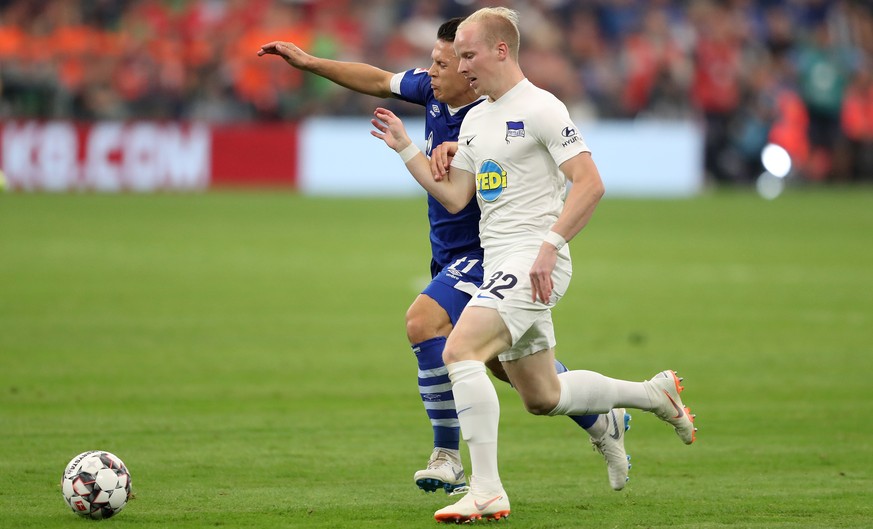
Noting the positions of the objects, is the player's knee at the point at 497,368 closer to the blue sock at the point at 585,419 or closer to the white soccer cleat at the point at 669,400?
the blue sock at the point at 585,419

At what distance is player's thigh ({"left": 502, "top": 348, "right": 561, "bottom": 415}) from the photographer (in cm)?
617

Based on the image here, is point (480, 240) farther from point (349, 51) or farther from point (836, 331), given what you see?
point (349, 51)

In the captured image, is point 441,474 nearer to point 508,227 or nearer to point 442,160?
point 508,227

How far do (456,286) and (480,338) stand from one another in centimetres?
88

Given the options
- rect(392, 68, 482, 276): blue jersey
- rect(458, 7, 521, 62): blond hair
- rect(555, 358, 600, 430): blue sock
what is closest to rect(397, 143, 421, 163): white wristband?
rect(392, 68, 482, 276): blue jersey

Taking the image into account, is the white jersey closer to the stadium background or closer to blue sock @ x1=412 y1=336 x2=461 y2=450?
blue sock @ x1=412 y1=336 x2=461 y2=450

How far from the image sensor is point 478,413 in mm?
5906

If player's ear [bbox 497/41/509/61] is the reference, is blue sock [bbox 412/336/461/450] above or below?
below

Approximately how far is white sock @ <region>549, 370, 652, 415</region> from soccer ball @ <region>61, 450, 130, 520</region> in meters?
1.89

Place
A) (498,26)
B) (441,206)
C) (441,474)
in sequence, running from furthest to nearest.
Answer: (441,206), (441,474), (498,26)

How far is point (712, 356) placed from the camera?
1112 centimetres

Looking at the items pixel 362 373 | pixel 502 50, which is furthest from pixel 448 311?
pixel 362 373

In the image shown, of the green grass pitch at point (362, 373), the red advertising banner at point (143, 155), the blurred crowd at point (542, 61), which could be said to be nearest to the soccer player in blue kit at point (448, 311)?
the green grass pitch at point (362, 373)

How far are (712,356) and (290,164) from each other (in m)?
18.0
